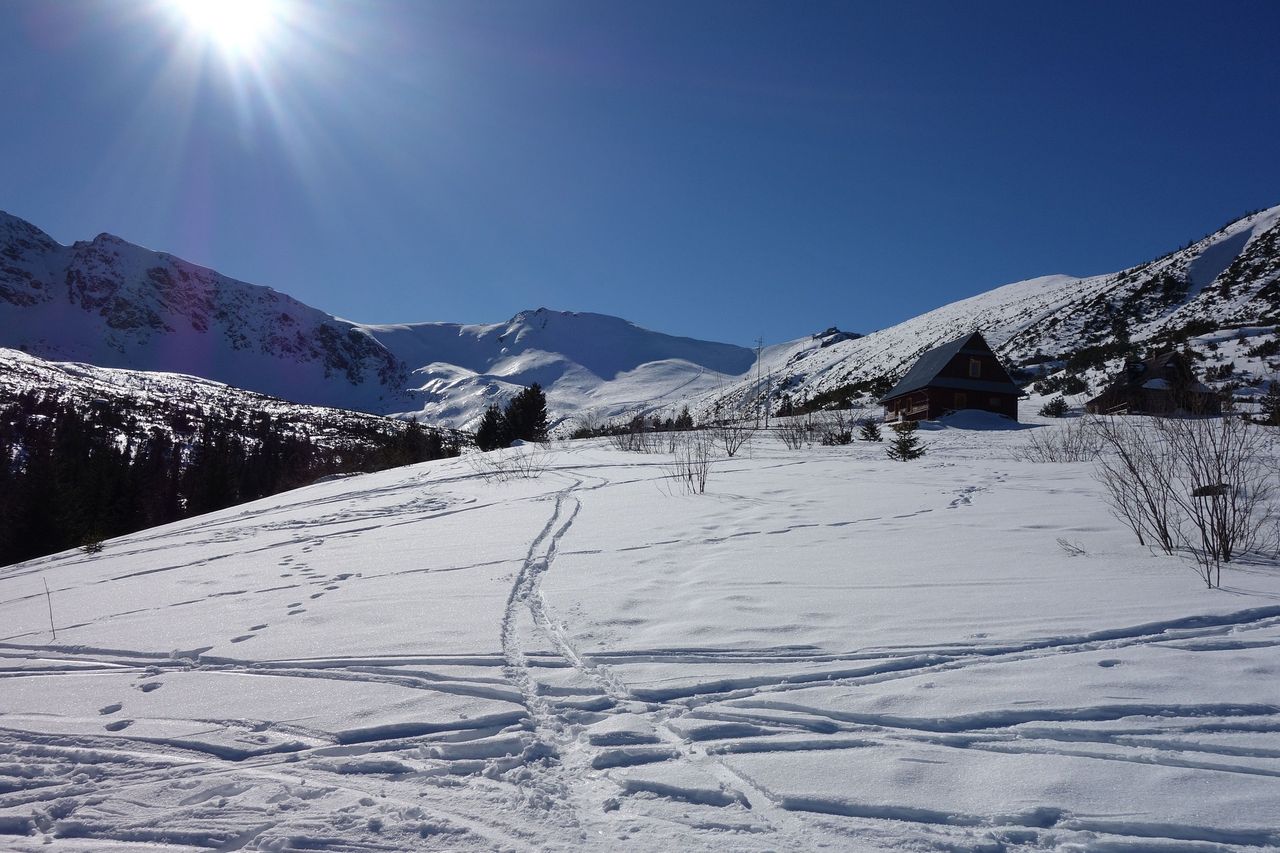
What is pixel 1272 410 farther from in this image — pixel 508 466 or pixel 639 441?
pixel 508 466

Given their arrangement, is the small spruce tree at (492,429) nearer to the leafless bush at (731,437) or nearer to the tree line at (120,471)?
the tree line at (120,471)

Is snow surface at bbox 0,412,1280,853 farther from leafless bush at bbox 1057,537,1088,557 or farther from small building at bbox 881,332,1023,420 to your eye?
small building at bbox 881,332,1023,420

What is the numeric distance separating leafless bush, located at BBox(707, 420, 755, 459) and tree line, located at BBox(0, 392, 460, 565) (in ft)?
34.1

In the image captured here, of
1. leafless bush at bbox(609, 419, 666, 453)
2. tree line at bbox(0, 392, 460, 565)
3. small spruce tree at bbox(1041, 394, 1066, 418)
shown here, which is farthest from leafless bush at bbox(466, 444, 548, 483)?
small spruce tree at bbox(1041, 394, 1066, 418)

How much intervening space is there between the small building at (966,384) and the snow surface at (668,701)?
25391 mm

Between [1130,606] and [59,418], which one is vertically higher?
[59,418]


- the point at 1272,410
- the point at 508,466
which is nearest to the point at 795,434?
the point at 508,466

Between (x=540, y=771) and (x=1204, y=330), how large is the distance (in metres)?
41.5

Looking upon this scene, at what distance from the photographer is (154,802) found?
6.54 feet

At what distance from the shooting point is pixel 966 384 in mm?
28297

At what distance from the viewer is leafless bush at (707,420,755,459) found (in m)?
13.0

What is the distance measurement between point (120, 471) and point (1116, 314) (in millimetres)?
65760

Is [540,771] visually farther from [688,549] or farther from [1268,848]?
[688,549]

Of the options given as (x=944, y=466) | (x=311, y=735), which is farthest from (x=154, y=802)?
(x=944, y=466)
